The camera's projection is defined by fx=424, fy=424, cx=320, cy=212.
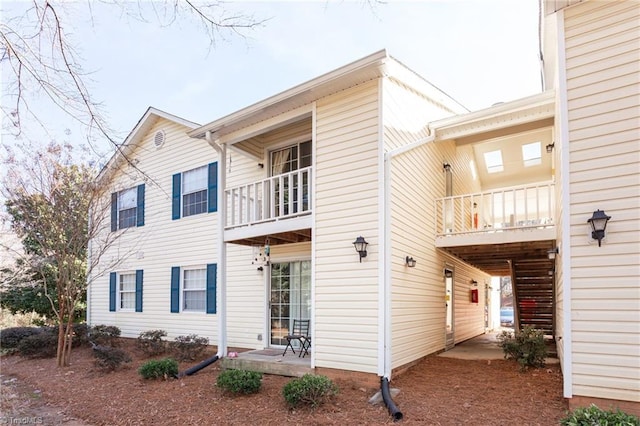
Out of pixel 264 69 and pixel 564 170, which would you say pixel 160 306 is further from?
pixel 564 170

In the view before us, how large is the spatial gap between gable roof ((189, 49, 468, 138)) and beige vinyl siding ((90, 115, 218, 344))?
2.88 m

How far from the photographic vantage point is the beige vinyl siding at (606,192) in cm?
492

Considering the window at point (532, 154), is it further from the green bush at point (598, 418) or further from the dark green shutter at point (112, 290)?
the dark green shutter at point (112, 290)

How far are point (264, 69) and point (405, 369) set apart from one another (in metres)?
5.75

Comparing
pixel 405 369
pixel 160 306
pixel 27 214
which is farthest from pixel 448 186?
pixel 27 214

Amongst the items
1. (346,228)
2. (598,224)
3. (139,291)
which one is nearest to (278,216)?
(346,228)

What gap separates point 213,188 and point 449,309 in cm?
700

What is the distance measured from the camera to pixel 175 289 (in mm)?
12047

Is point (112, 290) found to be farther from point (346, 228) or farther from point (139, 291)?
point (346, 228)

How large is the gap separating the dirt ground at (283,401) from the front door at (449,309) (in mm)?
1711

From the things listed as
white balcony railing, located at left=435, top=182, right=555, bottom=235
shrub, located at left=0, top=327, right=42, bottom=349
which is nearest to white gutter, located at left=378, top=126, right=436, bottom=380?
white balcony railing, located at left=435, top=182, right=555, bottom=235

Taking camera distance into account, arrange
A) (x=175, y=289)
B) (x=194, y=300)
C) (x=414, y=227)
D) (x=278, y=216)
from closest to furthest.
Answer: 1. (x=414, y=227)
2. (x=278, y=216)
3. (x=194, y=300)
4. (x=175, y=289)

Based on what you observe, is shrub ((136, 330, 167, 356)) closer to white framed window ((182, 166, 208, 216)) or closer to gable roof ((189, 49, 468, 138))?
white framed window ((182, 166, 208, 216))

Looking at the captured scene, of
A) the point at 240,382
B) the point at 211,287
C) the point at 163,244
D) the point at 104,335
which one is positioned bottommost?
the point at 104,335
